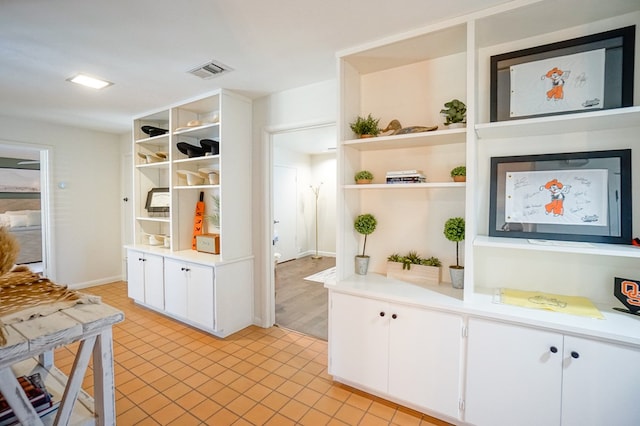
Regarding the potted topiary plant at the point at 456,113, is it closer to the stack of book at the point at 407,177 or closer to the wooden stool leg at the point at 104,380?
the stack of book at the point at 407,177

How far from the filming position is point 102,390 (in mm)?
950

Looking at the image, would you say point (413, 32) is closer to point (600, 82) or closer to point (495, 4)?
point (495, 4)

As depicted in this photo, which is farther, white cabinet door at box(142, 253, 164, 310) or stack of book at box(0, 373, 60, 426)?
white cabinet door at box(142, 253, 164, 310)

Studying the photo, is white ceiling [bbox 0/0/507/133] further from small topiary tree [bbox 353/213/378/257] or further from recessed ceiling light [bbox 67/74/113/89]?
small topiary tree [bbox 353/213/378/257]

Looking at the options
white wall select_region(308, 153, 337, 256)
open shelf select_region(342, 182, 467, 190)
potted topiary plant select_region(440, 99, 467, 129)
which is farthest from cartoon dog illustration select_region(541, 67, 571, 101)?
white wall select_region(308, 153, 337, 256)

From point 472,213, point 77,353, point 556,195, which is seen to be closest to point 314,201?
point 472,213

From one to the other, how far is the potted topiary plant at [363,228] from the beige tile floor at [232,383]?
0.86 m

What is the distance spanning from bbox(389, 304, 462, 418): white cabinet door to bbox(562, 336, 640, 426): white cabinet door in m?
0.49

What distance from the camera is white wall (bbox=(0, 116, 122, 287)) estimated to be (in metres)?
4.09

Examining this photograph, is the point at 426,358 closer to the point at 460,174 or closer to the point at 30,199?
the point at 460,174

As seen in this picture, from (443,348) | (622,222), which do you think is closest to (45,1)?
(443,348)

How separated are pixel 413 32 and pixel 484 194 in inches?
44.3

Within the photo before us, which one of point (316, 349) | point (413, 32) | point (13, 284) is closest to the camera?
point (13, 284)

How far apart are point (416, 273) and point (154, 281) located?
291 cm
